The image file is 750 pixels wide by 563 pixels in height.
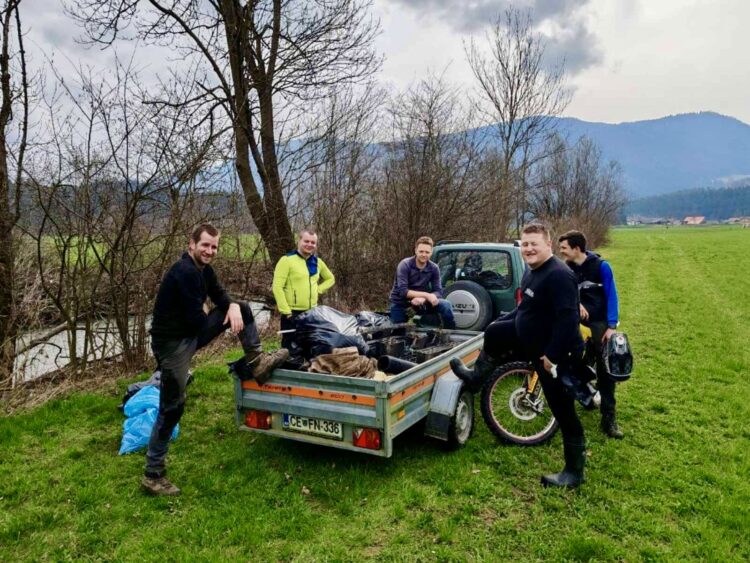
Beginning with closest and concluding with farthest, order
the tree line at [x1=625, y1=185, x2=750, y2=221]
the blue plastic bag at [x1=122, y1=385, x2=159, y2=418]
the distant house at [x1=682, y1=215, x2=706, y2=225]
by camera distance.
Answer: the blue plastic bag at [x1=122, y1=385, x2=159, y2=418]
the distant house at [x1=682, y1=215, x2=706, y2=225]
the tree line at [x1=625, y1=185, x2=750, y2=221]

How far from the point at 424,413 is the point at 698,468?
222 centimetres

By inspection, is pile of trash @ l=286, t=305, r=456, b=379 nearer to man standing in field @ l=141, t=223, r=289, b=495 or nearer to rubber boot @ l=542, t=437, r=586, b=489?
man standing in field @ l=141, t=223, r=289, b=495

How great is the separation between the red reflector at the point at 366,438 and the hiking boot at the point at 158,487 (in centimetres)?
139

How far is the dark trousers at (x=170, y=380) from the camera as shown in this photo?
368 centimetres

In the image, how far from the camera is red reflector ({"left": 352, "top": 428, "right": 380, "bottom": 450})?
Result: 3.68m

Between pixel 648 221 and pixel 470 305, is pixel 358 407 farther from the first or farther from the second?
pixel 648 221

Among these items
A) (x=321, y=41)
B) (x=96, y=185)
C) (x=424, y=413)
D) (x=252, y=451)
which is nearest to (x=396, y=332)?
(x=424, y=413)

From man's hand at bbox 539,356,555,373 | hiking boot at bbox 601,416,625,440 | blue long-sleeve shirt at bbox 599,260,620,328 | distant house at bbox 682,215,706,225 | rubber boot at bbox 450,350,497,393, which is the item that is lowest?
distant house at bbox 682,215,706,225

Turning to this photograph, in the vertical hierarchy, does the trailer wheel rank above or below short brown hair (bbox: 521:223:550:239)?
below

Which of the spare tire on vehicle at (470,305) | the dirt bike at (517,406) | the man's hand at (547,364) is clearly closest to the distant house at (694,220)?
the spare tire on vehicle at (470,305)

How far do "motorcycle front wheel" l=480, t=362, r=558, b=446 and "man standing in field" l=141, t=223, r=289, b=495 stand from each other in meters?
2.00

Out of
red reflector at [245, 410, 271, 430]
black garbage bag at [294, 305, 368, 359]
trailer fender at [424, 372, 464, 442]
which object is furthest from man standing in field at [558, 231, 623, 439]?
red reflector at [245, 410, 271, 430]

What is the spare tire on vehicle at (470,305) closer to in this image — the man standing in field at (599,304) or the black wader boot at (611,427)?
the man standing in field at (599,304)

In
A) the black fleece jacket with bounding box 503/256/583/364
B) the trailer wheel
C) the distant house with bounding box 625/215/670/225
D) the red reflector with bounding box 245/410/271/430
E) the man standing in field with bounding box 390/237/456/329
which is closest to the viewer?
the black fleece jacket with bounding box 503/256/583/364
